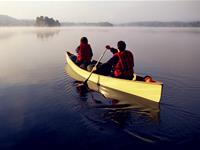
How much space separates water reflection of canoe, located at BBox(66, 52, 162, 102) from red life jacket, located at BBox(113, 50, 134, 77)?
1.17 ft

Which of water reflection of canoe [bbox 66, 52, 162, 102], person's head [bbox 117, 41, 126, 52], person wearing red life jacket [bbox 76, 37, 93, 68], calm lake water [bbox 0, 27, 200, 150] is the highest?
person's head [bbox 117, 41, 126, 52]

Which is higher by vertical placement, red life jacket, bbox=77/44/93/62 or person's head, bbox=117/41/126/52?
person's head, bbox=117/41/126/52

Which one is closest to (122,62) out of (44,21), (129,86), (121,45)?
(121,45)

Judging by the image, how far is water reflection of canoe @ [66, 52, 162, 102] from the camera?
33.8 feet

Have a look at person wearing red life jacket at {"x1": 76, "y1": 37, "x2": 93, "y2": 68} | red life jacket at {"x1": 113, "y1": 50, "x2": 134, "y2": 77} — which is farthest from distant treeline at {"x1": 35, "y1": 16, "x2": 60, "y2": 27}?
red life jacket at {"x1": 113, "y1": 50, "x2": 134, "y2": 77}

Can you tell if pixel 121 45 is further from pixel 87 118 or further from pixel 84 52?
pixel 84 52

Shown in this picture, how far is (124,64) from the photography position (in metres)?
11.4

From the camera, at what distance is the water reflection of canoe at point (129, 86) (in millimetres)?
10297

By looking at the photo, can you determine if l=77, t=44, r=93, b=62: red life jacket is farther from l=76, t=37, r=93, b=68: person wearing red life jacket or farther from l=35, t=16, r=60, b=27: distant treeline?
l=35, t=16, r=60, b=27: distant treeline

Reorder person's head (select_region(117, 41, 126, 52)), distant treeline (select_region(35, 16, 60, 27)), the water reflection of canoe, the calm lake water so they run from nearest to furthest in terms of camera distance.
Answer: the calm lake water < the water reflection of canoe < person's head (select_region(117, 41, 126, 52)) < distant treeline (select_region(35, 16, 60, 27))

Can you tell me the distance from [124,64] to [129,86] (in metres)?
0.96

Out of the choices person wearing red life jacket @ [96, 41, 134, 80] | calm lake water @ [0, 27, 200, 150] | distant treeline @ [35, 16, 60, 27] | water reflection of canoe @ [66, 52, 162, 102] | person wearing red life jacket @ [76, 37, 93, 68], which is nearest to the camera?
calm lake water @ [0, 27, 200, 150]

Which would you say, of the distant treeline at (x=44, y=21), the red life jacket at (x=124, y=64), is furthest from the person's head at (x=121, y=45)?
the distant treeline at (x=44, y=21)

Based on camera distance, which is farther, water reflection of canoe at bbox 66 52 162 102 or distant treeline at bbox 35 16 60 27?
distant treeline at bbox 35 16 60 27
